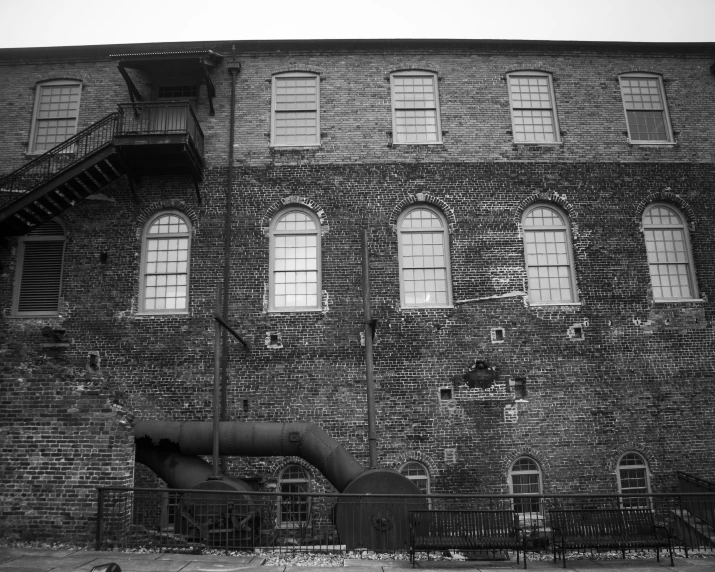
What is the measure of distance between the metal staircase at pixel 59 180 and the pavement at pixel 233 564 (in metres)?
7.00

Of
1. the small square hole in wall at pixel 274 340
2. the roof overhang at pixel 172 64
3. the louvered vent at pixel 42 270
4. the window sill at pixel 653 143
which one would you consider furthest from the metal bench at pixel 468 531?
the roof overhang at pixel 172 64

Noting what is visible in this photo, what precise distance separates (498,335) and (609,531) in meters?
5.08

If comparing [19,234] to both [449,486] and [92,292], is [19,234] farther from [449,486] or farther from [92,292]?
[449,486]

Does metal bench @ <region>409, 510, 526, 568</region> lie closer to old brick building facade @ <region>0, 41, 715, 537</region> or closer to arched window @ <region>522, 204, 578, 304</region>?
old brick building facade @ <region>0, 41, 715, 537</region>

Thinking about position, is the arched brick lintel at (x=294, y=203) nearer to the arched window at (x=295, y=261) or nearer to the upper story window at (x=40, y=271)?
the arched window at (x=295, y=261)

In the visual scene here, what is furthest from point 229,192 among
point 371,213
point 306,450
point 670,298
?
point 670,298

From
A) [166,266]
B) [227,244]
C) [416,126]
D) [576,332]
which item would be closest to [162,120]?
[227,244]

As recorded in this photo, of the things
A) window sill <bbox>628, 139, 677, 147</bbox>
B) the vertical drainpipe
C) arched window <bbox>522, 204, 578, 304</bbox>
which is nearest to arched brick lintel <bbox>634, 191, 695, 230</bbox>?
window sill <bbox>628, 139, 677, 147</bbox>

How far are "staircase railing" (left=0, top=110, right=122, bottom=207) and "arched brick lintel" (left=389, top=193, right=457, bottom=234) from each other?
6788 millimetres

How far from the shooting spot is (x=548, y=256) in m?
14.3

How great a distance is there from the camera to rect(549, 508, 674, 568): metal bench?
30.3ft

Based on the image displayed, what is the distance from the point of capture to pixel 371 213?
1429 centimetres

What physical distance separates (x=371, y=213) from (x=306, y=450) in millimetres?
5877

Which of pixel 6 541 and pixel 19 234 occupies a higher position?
pixel 19 234
